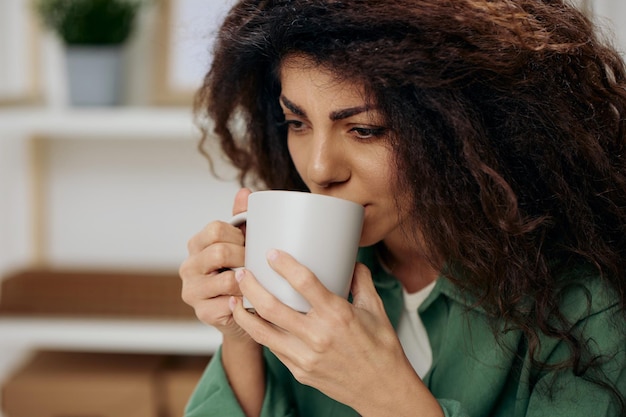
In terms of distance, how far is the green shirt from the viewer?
2.89 feet

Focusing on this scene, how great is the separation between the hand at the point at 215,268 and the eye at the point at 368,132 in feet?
0.45

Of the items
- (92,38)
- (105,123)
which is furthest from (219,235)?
(92,38)

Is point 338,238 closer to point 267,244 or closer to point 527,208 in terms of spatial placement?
point 267,244

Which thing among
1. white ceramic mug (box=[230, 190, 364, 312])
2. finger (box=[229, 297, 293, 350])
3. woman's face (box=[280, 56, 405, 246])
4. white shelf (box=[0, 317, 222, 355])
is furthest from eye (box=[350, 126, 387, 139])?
white shelf (box=[0, 317, 222, 355])

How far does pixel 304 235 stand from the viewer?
0.75 m

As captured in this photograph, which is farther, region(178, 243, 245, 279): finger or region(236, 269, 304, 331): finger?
region(178, 243, 245, 279): finger

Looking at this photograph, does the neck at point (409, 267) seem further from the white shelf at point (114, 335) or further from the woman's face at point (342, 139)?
the white shelf at point (114, 335)

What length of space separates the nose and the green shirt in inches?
8.1

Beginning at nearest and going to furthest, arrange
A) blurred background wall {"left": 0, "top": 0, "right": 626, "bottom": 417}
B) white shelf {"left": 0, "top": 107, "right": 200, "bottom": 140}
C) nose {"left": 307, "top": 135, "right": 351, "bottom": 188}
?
nose {"left": 307, "top": 135, "right": 351, "bottom": 188}, white shelf {"left": 0, "top": 107, "right": 200, "bottom": 140}, blurred background wall {"left": 0, "top": 0, "right": 626, "bottom": 417}

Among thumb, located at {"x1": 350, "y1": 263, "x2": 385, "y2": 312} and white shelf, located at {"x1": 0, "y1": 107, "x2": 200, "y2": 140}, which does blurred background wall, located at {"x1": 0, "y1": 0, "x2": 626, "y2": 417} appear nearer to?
white shelf, located at {"x1": 0, "y1": 107, "x2": 200, "y2": 140}

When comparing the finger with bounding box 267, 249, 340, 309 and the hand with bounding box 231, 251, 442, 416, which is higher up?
the finger with bounding box 267, 249, 340, 309

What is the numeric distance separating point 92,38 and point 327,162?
908mm

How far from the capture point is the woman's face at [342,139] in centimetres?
84

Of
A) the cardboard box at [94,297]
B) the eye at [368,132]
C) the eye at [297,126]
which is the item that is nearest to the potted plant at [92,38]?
the cardboard box at [94,297]
